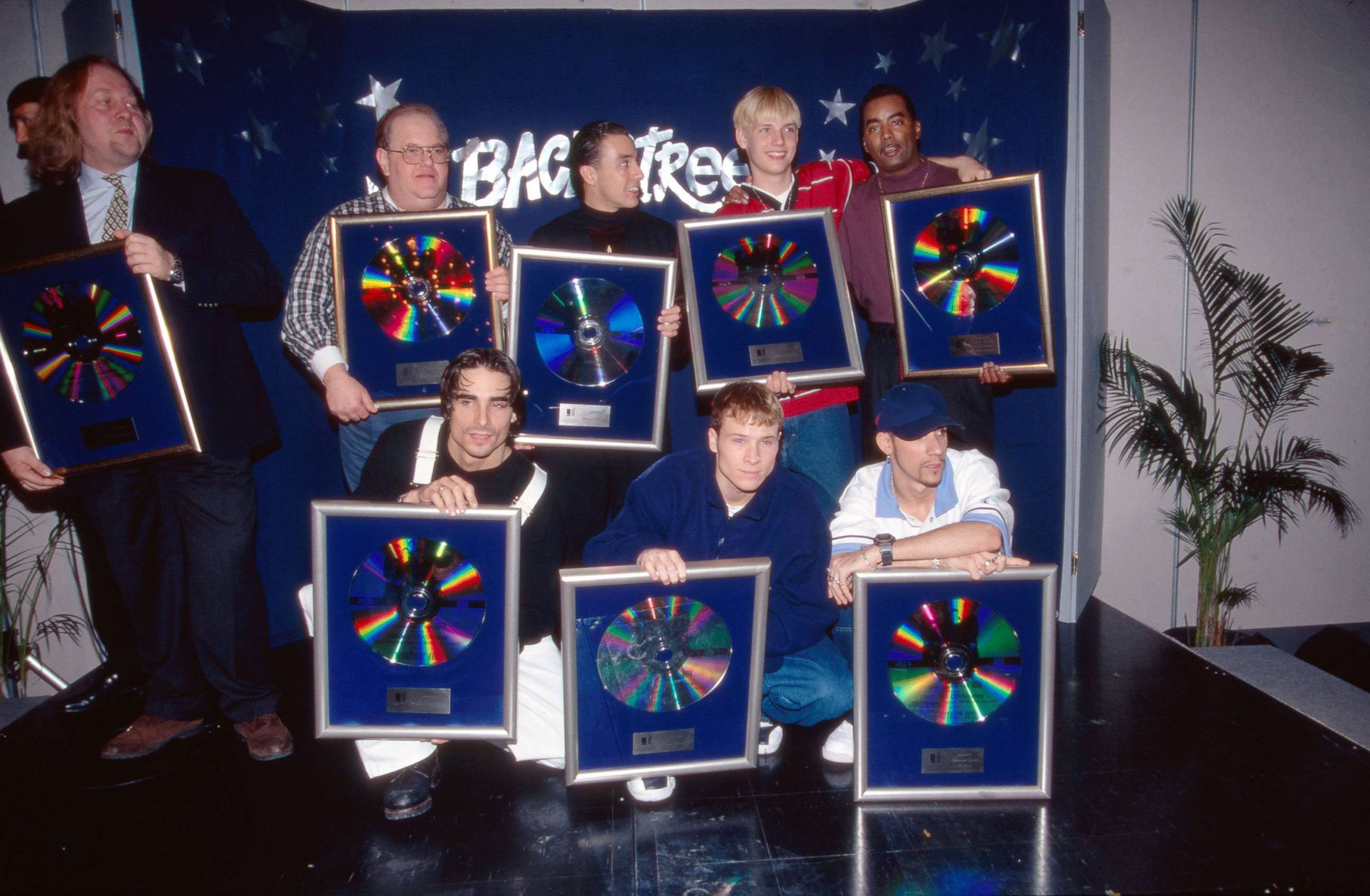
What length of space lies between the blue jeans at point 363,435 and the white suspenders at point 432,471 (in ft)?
1.35

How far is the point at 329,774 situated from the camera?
2668 millimetres

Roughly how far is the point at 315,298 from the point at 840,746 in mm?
2467

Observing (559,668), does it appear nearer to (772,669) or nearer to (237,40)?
(772,669)

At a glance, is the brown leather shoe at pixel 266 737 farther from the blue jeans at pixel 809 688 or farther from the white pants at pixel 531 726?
the blue jeans at pixel 809 688

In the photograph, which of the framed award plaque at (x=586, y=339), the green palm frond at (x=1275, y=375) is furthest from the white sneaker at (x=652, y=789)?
the green palm frond at (x=1275, y=375)

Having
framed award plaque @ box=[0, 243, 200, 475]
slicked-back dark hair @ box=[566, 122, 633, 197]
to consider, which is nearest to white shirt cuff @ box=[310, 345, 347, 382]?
framed award plaque @ box=[0, 243, 200, 475]

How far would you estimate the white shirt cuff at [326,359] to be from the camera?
2836 millimetres

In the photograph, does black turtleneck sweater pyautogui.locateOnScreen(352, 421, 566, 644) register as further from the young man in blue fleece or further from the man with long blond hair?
the man with long blond hair

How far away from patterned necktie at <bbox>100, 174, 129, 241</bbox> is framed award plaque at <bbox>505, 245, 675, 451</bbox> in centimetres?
127

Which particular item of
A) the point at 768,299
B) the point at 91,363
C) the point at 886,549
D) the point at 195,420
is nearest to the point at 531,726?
the point at 886,549

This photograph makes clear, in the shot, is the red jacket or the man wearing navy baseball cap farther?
the red jacket

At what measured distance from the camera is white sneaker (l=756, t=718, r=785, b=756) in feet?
8.89

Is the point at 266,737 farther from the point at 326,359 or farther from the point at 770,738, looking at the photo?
the point at 770,738

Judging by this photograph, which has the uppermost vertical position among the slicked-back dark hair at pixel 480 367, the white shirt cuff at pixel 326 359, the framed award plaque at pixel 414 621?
the white shirt cuff at pixel 326 359
